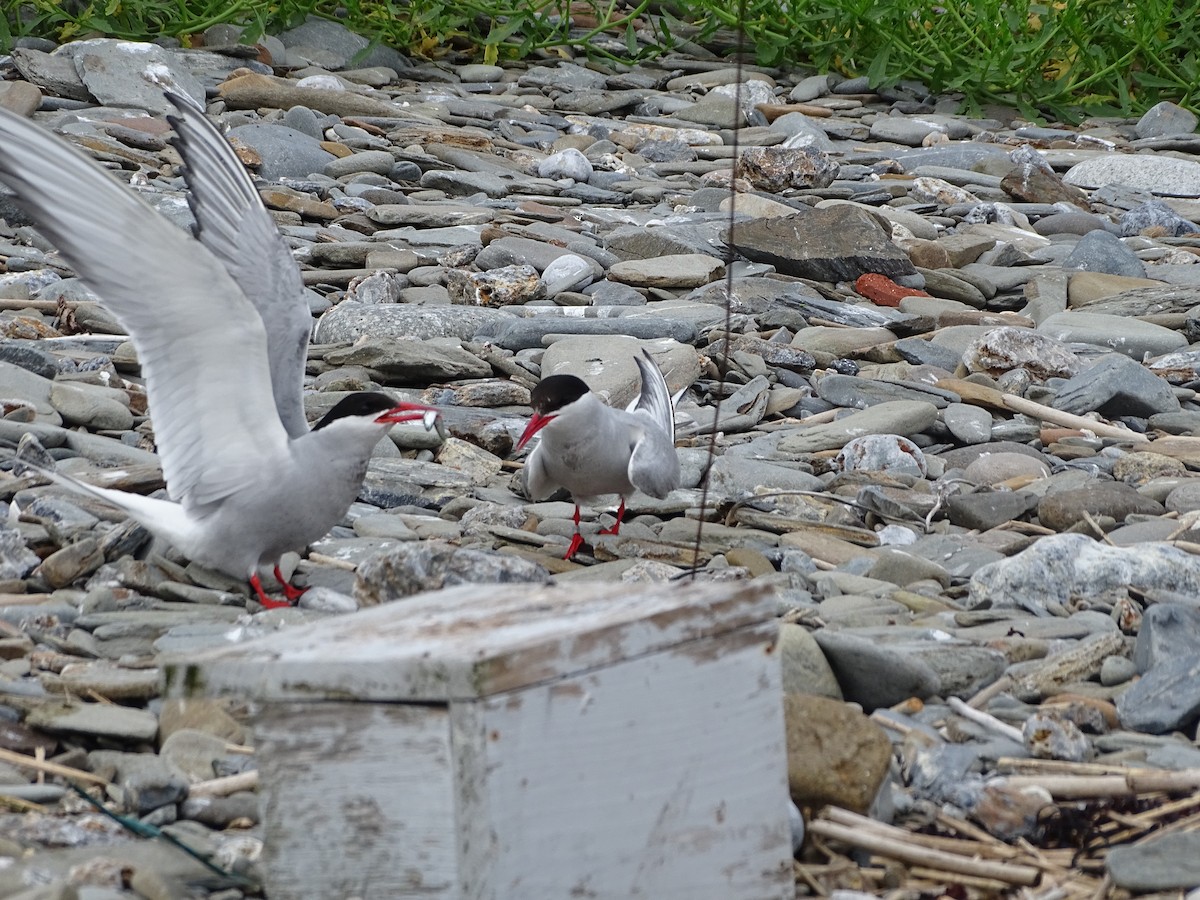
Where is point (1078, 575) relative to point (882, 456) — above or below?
above

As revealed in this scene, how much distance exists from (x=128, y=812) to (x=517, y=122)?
6967mm

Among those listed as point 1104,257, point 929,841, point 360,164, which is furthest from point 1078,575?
point 360,164

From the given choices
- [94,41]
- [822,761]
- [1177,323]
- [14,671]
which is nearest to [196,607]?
[14,671]

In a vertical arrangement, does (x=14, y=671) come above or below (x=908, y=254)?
above

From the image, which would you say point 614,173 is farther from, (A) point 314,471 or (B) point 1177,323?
(A) point 314,471

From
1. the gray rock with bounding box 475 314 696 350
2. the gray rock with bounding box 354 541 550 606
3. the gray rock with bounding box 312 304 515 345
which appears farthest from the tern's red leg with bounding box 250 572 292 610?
the gray rock with bounding box 475 314 696 350

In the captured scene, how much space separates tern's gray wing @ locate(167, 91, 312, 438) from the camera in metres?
3.60

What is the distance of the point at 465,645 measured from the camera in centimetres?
180

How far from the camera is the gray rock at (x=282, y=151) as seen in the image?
739 centimetres

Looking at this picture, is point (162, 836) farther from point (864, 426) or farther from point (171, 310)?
point (864, 426)

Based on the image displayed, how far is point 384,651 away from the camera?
6.00 ft

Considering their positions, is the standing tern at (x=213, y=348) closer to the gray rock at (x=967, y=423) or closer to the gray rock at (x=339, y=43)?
the gray rock at (x=967, y=423)

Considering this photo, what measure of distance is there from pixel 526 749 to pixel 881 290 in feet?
16.1

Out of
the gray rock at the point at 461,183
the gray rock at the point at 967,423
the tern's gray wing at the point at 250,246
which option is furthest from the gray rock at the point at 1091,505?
the gray rock at the point at 461,183
